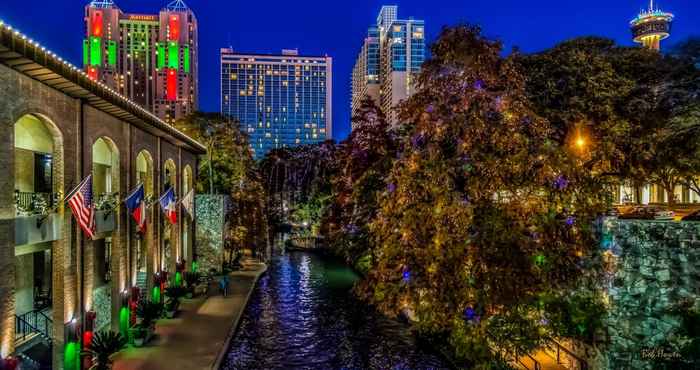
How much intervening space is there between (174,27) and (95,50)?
90.6 feet

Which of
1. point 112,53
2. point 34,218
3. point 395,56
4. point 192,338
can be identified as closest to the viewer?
point 34,218

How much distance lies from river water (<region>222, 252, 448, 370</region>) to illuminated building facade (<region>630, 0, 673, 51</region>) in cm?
5043

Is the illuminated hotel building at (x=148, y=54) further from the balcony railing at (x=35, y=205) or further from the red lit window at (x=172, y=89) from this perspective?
the balcony railing at (x=35, y=205)

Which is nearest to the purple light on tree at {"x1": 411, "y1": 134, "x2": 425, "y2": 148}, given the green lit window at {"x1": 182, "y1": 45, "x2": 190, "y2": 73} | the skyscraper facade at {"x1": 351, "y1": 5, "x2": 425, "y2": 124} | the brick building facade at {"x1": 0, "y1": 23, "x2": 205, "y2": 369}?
the brick building facade at {"x1": 0, "y1": 23, "x2": 205, "y2": 369}

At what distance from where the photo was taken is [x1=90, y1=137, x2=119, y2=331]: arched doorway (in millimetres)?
17984

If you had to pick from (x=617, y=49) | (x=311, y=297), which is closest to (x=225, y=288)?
(x=311, y=297)

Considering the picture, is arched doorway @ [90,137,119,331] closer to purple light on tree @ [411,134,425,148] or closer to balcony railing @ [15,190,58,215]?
balcony railing @ [15,190,58,215]

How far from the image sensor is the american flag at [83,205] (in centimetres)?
1381

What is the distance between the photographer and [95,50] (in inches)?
6068

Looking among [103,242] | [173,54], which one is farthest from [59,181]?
[173,54]

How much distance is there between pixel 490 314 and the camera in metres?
12.2

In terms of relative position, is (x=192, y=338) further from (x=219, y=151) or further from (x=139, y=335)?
(x=219, y=151)

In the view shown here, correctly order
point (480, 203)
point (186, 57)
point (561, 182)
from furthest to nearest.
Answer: point (186, 57) → point (480, 203) → point (561, 182)

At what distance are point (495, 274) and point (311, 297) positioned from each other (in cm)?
2288
